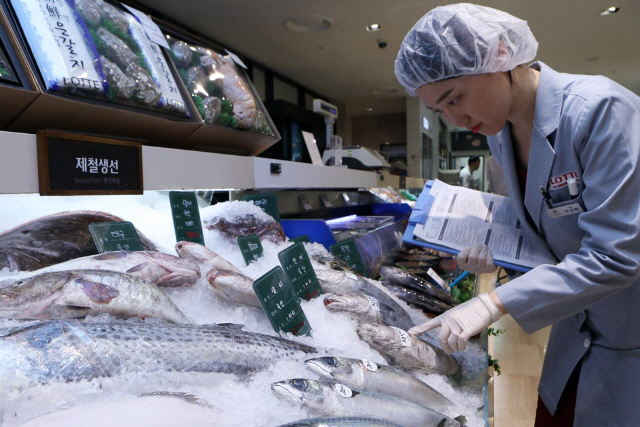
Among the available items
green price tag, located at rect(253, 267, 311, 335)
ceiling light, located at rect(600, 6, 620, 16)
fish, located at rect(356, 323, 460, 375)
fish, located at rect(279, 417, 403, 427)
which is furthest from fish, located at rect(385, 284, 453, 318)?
ceiling light, located at rect(600, 6, 620, 16)

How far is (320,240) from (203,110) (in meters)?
0.89

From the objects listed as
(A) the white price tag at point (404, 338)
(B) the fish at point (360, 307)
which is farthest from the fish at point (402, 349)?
(B) the fish at point (360, 307)

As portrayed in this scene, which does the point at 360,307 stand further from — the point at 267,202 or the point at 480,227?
the point at 267,202

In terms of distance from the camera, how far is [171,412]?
30.2 inches

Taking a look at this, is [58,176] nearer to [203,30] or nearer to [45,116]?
[45,116]

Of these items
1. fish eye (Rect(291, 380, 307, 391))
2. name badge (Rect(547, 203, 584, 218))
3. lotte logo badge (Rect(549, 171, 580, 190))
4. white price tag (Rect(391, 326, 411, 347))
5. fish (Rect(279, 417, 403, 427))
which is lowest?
white price tag (Rect(391, 326, 411, 347))

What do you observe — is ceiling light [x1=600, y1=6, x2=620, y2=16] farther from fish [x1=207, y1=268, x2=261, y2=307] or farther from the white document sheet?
fish [x1=207, y1=268, x2=261, y2=307]

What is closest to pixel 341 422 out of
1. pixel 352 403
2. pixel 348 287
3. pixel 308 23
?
pixel 352 403

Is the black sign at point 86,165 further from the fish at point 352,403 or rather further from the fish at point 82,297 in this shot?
the fish at point 352,403

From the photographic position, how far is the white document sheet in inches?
67.2

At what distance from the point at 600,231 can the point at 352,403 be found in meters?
0.90

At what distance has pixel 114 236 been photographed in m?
1.33

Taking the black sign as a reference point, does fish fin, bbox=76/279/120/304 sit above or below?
below

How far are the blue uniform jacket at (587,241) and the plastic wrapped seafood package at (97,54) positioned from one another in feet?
4.44
